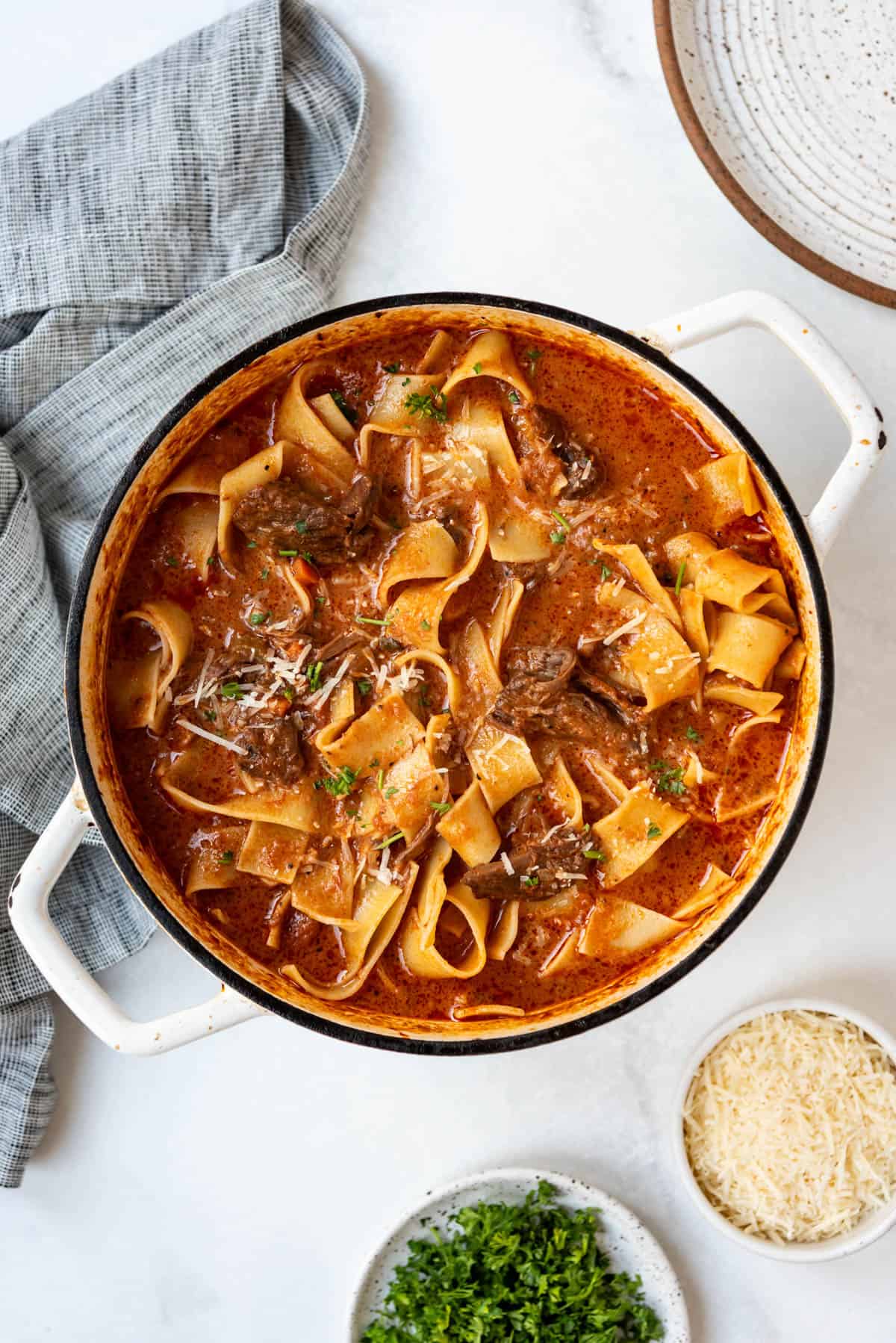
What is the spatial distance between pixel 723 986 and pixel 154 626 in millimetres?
2392

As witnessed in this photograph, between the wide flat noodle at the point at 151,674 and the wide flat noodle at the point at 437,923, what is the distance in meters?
0.97

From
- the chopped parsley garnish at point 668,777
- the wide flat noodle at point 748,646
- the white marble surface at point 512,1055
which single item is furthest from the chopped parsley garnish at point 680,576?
the white marble surface at point 512,1055

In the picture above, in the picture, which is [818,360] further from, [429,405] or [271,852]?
[271,852]

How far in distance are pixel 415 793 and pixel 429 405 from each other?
1216 millimetres

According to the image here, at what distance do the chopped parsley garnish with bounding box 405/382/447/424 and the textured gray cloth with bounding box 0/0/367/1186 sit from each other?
0.74 meters

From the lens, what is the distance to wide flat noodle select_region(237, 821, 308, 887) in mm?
3727

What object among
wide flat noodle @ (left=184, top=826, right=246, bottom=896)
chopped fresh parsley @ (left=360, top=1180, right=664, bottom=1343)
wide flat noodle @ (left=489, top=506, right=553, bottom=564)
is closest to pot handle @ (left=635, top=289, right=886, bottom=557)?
wide flat noodle @ (left=489, top=506, right=553, bottom=564)

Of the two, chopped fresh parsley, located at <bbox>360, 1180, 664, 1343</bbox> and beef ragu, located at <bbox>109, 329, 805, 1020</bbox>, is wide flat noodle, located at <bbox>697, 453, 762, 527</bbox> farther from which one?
chopped fresh parsley, located at <bbox>360, 1180, 664, 1343</bbox>

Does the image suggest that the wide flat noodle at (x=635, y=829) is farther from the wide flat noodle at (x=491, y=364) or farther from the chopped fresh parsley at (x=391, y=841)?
the wide flat noodle at (x=491, y=364)

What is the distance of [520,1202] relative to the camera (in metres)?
4.43

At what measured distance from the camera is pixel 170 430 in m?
3.55

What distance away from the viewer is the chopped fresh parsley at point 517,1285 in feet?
14.1

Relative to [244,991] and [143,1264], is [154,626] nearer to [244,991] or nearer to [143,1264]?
[244,991]

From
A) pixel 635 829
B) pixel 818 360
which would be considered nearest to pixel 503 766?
pixel 635 829
